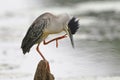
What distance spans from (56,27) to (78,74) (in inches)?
108

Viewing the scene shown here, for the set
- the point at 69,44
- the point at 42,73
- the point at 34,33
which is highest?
the point at 69,44

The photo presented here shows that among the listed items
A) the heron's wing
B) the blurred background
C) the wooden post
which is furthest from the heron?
the blurred background

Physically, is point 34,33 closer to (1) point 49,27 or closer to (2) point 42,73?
(1) point 49,27

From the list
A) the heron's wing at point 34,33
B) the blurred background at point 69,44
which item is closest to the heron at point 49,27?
the heron's wing at point 34,33

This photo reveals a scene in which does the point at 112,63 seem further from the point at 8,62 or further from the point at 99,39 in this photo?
the point at 99,39

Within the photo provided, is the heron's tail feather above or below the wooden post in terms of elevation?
above

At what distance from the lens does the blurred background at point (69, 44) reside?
11609 mm

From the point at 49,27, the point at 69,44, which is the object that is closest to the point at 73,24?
the point at 49,27

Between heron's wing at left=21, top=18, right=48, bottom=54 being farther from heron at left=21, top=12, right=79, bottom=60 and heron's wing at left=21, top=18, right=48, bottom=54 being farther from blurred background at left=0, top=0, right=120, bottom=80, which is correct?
blurred background at left=0, top=0, right=120, bottom=80

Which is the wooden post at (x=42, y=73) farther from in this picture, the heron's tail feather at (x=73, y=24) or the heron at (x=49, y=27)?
the heron's tail feather at (x=73, y=24)

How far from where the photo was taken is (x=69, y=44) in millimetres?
14891

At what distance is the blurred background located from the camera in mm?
11609

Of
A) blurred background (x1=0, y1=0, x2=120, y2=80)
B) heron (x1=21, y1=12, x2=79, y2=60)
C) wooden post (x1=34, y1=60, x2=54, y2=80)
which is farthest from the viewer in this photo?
blurred background (x1=0, y1=0, x2=120, y2=80)

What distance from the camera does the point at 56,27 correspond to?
8.66m
